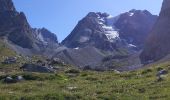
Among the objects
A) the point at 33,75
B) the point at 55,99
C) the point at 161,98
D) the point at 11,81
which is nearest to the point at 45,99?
the point at 55,99

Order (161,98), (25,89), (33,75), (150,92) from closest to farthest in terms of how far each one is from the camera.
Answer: (161,98), (150,92), (25,89), (33,75)

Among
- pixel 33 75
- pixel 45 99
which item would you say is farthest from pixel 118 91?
pixel 33 75

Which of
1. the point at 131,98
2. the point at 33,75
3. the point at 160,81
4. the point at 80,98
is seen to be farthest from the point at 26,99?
the point at 33,75

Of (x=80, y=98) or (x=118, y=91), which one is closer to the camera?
(x=80, y=98)

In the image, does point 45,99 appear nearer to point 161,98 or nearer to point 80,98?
point 80,98

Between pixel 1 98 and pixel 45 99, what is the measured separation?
3.03m

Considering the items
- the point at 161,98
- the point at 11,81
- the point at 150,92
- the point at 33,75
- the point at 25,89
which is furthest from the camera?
the point at 33,75

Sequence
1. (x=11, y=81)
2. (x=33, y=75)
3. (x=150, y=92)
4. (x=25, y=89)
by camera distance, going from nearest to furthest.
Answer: (x=150, y=92) < (x=25, y=89) < (x=11, y=81) < (x=33, y=75)

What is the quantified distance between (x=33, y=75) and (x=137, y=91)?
69.8 feet

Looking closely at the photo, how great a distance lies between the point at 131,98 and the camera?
31531 millimetres

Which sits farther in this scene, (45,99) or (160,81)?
(160,81)

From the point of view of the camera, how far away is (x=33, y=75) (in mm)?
54062

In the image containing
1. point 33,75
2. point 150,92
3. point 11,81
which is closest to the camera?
point 150,92

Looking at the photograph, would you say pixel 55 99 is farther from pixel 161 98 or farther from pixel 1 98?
pixel 161 98
